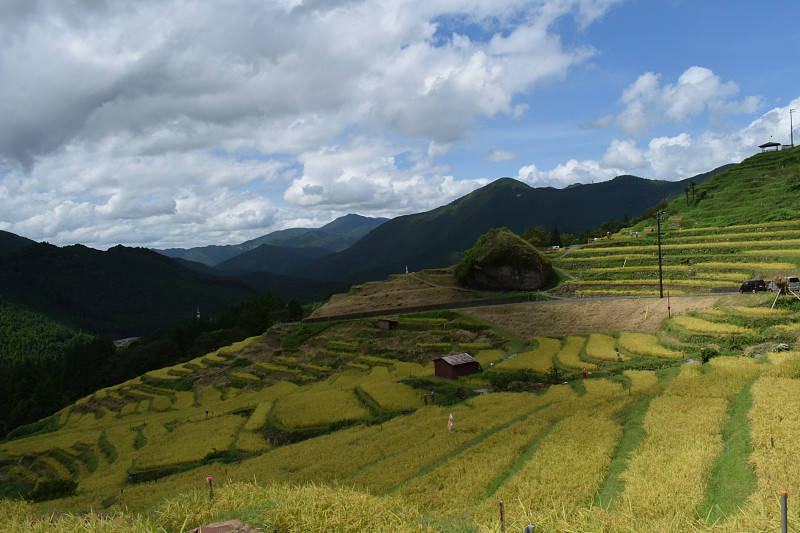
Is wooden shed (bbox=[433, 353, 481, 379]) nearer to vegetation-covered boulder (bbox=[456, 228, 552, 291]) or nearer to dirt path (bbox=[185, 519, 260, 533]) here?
dirt path (bbox=[185, 519, 260, 533])

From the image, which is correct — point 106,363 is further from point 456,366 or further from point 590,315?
point 590,315

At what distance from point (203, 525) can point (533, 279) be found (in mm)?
61773

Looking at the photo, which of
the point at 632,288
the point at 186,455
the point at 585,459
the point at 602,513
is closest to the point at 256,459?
the point at 186,455

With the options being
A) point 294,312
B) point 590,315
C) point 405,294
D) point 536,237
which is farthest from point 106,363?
point 536,237

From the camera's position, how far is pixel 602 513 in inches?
358

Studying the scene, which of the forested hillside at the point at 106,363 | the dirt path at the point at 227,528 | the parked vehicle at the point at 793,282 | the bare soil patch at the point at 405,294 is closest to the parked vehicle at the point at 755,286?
the parked vehicle at the point at 793,282

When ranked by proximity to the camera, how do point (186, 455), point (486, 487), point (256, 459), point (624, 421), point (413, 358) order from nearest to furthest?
point (486, 487) < point (624, 421) < point (256, 459) < point (186, 455) < point (413, 358)

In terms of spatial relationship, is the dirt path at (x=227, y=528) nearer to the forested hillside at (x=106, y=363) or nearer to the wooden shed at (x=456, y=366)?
the wooden shed at (x=456, y=366)


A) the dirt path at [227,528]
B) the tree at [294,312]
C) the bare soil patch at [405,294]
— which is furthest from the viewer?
the tree at [294,312]

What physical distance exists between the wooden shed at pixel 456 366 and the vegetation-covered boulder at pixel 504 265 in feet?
99.4

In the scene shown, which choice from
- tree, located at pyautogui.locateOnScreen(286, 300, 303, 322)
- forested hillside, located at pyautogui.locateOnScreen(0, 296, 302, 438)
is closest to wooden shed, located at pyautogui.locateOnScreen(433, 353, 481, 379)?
tree, located at pyautogui.locateOnScreen(286, 300, 303, 322)

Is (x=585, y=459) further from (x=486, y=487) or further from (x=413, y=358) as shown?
(x=413, y=358)

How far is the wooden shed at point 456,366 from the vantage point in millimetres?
37844

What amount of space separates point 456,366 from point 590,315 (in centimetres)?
1978
